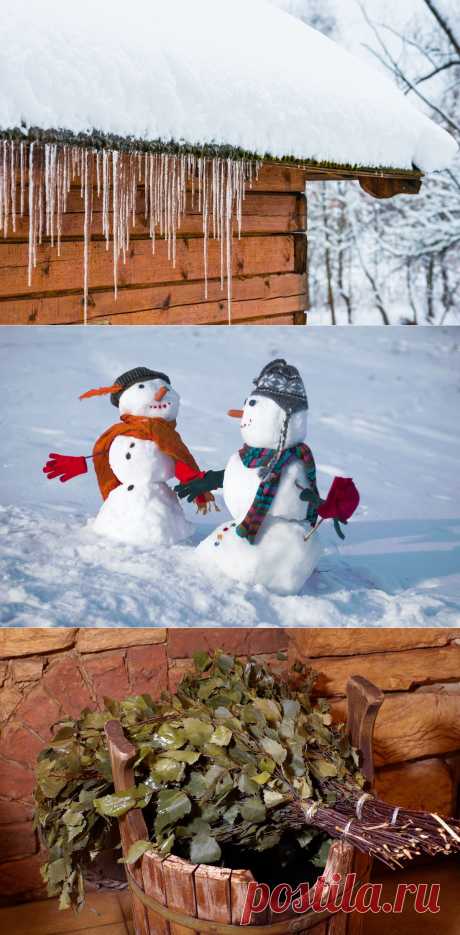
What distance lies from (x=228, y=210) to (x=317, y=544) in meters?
1.09

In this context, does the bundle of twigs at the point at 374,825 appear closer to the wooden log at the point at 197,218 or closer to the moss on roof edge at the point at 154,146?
the moss on roof edge at the point at 154,146

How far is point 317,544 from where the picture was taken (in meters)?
2.52

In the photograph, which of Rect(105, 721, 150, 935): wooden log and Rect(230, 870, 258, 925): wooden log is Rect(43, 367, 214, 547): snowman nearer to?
Rect(105, 721, 150, 935): wooden log

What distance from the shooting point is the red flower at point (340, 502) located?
2529mm

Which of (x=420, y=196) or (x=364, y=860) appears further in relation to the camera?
(x=420, y=196)

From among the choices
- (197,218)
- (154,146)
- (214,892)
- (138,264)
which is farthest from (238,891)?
(197,218)

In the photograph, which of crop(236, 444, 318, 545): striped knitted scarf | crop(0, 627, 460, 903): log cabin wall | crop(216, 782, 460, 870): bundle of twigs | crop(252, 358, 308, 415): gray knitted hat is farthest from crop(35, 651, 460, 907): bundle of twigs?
crop(252, 358, 308, 415): gray knitted hat

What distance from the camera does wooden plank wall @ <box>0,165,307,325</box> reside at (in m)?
2.63

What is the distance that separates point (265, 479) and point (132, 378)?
49cm

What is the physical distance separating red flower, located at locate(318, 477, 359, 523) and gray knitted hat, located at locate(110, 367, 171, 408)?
0.61 m

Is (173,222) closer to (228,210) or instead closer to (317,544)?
(228,210)

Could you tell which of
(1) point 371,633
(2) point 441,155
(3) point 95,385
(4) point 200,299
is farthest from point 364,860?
(2) point 441,155

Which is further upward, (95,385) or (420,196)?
(420,196)

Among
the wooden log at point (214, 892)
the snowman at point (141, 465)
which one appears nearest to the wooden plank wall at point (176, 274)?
the snowman at point (141, 465)
